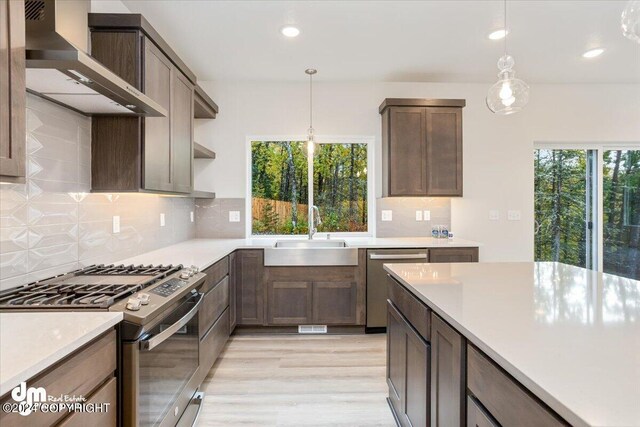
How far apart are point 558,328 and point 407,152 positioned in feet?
8.79

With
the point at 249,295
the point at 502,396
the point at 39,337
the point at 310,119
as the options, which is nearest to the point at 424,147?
the point at 310,119

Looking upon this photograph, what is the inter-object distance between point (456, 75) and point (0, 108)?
3.84m

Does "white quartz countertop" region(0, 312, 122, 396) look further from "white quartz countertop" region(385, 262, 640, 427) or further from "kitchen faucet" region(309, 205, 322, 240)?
"kitchen faucet" region(309, 205, 322, 240)

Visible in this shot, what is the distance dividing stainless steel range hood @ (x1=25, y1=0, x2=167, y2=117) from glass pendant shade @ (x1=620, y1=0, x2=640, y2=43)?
7.07 ft

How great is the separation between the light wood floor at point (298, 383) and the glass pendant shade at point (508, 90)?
2.09 metres

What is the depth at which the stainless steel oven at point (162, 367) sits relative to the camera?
3.95 feet

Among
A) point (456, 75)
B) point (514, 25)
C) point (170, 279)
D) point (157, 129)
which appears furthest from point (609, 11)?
point (170, 279)

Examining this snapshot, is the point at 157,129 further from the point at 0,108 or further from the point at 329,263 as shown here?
the point at 329,263

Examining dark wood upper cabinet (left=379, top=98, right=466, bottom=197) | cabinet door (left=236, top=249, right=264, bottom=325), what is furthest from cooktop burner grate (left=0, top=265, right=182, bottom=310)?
dark wood upper cabinet (left=379, top=98, right=466, bottom=197)

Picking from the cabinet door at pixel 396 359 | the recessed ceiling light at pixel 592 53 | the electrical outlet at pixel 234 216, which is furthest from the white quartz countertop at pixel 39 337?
the recessed ceiling light at pixel 592 53

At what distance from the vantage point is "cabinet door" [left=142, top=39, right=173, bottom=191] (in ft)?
6.48

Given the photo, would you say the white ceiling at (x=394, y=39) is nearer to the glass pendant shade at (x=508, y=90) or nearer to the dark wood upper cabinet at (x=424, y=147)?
the dark wood upper cabinet at (x=424, y=147)

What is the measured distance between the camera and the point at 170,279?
175cm

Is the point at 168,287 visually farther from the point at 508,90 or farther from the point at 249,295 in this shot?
the point at 508,90
